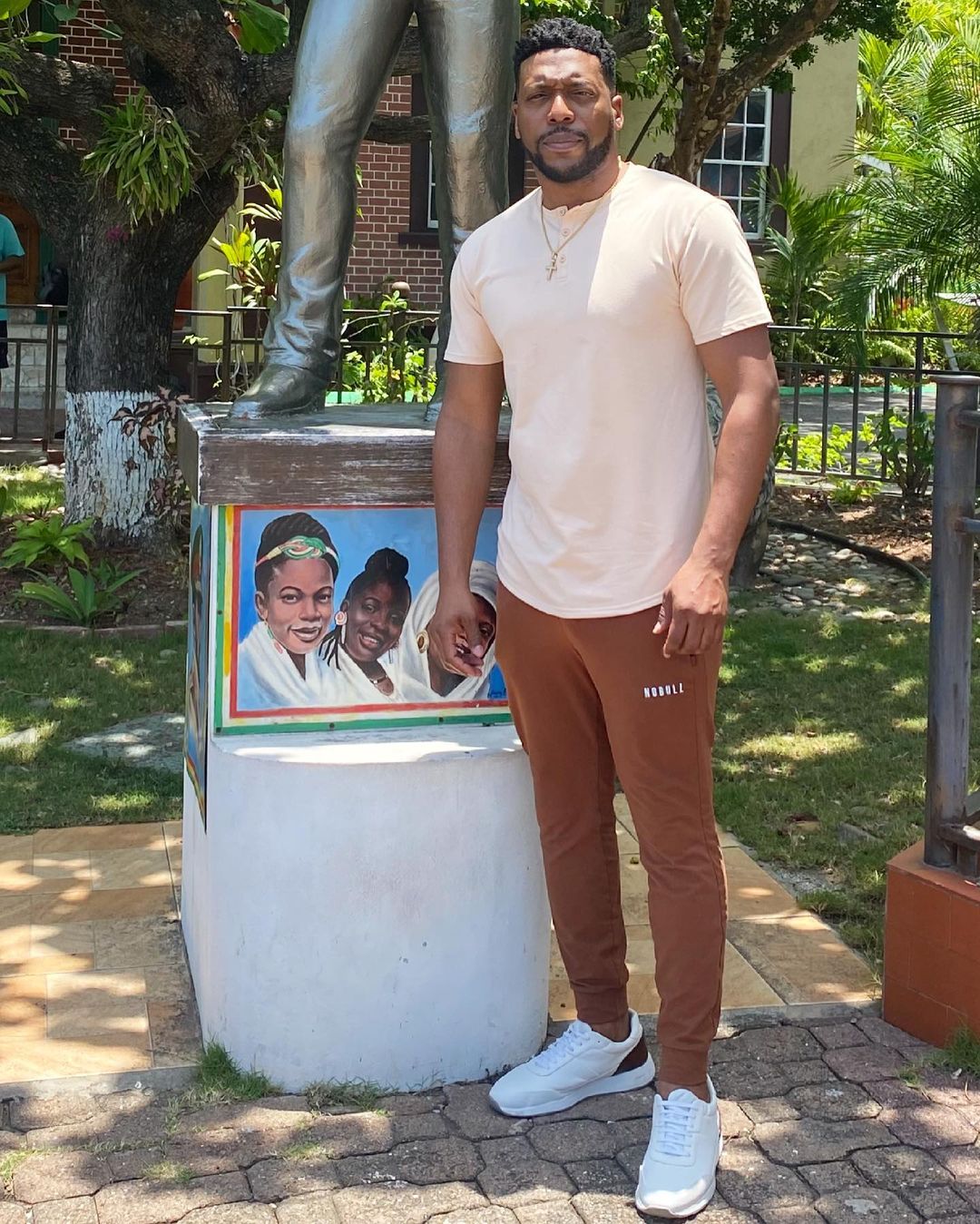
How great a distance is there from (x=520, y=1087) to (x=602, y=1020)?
0.22 metres

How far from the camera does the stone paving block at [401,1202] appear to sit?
295cm

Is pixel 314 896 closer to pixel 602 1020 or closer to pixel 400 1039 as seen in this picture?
pixel 400 1039

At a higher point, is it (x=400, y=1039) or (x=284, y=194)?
(x=284, y=194)

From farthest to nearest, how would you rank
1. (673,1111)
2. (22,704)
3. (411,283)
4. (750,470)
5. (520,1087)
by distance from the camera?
(411,283) → (22,704) → (520,1087) → (673,1111) → (750,470)

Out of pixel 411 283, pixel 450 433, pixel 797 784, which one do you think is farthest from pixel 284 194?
pixel 411 283

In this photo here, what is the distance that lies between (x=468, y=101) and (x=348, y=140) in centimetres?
29

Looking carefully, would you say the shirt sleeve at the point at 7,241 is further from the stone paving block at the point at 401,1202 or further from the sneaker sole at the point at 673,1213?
the sneaker sole at the point at 673,1213

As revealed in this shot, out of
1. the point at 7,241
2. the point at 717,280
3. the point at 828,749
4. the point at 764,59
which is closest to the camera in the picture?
the point at 717,280

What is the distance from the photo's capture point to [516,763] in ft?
11.4

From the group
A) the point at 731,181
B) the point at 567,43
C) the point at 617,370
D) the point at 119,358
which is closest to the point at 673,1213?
the point at 617,370

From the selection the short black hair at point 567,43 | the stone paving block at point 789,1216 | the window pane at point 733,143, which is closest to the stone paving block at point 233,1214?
the stone paving block at point 789,1216

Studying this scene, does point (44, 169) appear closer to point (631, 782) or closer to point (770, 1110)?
point (631, 782)

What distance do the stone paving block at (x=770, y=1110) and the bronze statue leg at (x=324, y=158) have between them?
77.1 inches

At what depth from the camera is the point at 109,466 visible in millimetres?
8812
